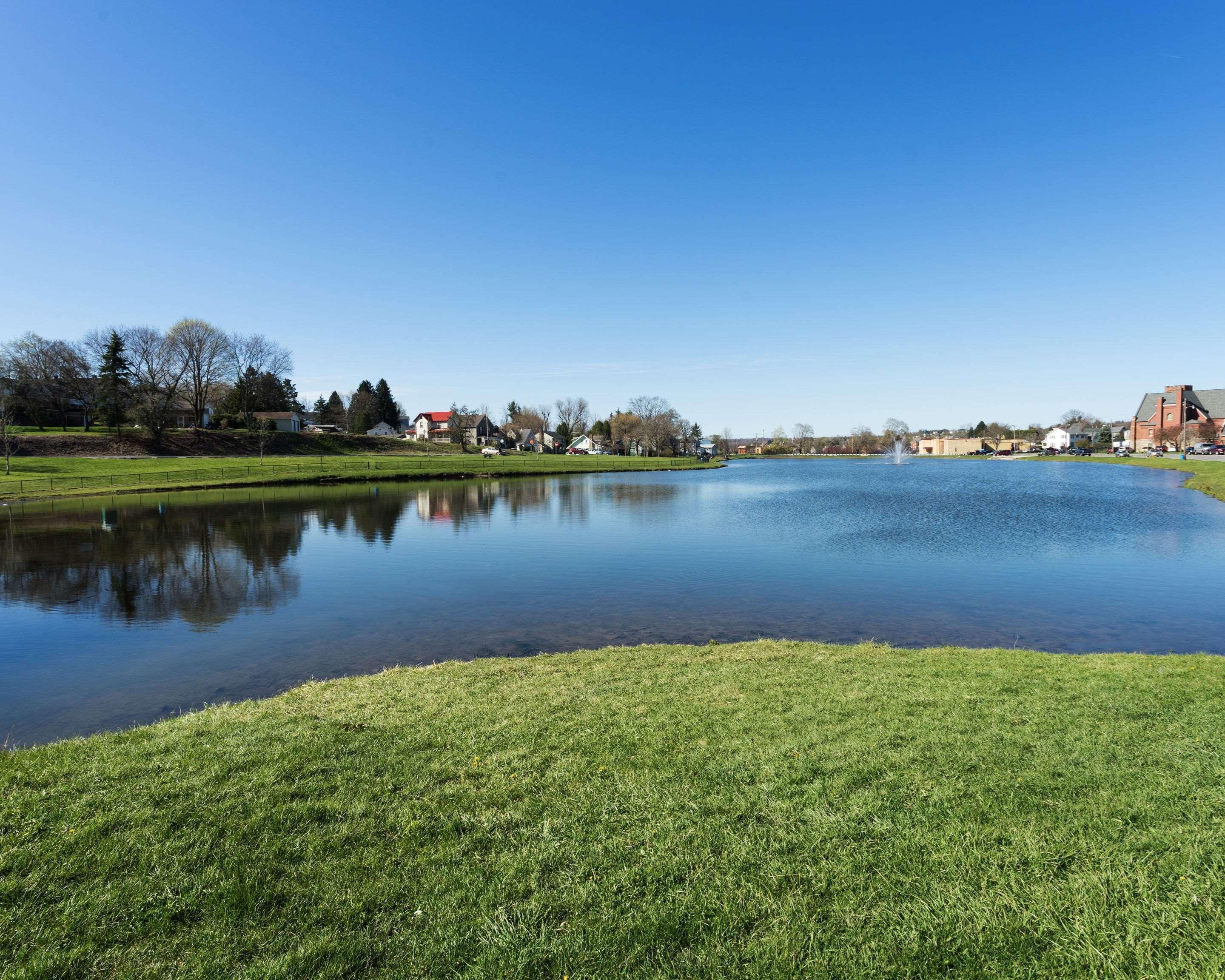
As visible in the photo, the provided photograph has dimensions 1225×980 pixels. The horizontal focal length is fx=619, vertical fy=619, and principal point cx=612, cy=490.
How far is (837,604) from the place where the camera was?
1619 centimetres

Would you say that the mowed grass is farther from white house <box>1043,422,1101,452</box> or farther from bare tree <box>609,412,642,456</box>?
bare tree <box>609,412,642,456</box>

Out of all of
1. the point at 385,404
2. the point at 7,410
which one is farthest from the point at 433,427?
the point at 7,410

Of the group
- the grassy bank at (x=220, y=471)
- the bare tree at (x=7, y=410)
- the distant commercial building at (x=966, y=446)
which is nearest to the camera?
the grassy bank at (x=220, y=471)

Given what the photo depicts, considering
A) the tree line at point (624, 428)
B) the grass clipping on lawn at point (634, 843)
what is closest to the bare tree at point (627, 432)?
the tree line at point (624, 428)

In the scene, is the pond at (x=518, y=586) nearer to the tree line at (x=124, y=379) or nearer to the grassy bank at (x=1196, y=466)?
the grassy bank at (x=1196, y=466)

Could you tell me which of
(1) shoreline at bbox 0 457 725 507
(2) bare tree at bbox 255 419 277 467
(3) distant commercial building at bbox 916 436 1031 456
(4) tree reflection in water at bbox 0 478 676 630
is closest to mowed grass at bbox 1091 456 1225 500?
(4) tree reflection in water at bbox 0 478 676 630

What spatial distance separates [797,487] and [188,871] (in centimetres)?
6002

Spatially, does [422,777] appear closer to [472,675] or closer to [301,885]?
Answer: [301,885]

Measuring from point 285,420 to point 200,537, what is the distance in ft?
270

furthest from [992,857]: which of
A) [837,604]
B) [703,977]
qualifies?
[837,604]

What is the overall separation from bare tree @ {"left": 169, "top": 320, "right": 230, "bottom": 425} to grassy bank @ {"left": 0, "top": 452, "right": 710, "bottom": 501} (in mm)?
16755

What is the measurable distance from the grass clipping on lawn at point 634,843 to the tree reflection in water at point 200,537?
36.8 ft

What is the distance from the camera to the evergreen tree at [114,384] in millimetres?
74500

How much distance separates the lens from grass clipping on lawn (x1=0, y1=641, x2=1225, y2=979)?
3.64 m
